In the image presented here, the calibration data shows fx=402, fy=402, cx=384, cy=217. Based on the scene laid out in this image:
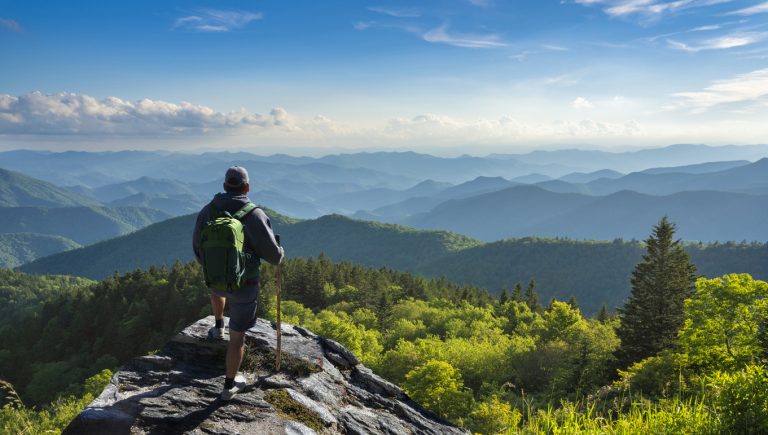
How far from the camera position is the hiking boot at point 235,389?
22.5 ft

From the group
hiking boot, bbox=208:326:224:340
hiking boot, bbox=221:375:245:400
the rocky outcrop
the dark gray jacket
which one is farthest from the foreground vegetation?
the dark gray jacket

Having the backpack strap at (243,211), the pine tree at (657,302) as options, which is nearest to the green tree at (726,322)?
the pine tree at (657,302)

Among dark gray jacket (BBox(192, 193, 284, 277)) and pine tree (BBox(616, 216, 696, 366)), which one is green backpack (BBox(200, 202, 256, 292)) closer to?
dark gray jacket (BBox(192, 193, 284, 277))

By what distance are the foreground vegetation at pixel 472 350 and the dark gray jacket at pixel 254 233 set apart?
4.79 m

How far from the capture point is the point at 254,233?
7430 millimetres

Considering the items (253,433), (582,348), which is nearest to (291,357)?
(253,433)

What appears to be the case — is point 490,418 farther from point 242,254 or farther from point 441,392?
point 242,254

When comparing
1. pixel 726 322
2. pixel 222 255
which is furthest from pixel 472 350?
pixel 222 255

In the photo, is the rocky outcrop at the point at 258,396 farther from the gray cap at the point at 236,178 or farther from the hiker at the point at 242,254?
the gray cap at the point at 236,178

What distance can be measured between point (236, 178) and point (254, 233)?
46.6 inches

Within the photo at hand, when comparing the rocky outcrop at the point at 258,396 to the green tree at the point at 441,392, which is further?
the green tree at the point at 441,392

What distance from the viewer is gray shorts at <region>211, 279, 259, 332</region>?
284 inches

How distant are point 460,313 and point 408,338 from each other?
1294 cm

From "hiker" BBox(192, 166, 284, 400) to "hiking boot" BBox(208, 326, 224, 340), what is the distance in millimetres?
1217
